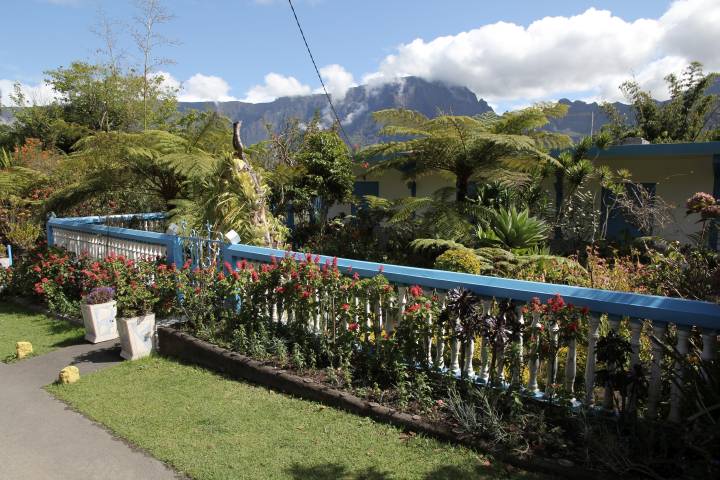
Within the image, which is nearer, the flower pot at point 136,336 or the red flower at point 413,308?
the red flower at point 413,308

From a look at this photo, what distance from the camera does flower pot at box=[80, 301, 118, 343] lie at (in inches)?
242

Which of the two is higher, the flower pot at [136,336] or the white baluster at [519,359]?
the white baluster at [519,359]

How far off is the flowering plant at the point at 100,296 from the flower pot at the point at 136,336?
2.34 feet

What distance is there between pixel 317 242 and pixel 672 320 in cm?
889

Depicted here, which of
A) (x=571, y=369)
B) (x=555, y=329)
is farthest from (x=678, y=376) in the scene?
(x=555, y=329)

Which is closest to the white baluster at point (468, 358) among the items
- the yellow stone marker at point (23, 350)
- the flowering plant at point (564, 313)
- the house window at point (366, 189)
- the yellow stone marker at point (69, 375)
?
the flowering plant at point (564, 313)

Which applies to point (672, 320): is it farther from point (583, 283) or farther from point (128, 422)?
point (128, 422)

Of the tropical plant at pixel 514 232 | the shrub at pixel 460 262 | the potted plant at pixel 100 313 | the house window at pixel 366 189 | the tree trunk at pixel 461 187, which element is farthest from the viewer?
the house window at pixel 366 189

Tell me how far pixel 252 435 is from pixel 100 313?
11.4 ft

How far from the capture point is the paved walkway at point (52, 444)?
3.42 m

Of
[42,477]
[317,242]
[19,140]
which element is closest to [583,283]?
[42,477]

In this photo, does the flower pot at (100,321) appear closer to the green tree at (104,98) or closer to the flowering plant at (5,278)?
the flowering plant at (5,278)

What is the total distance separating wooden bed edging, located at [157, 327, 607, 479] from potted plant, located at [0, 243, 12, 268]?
6.54m

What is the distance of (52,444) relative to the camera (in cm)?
385
